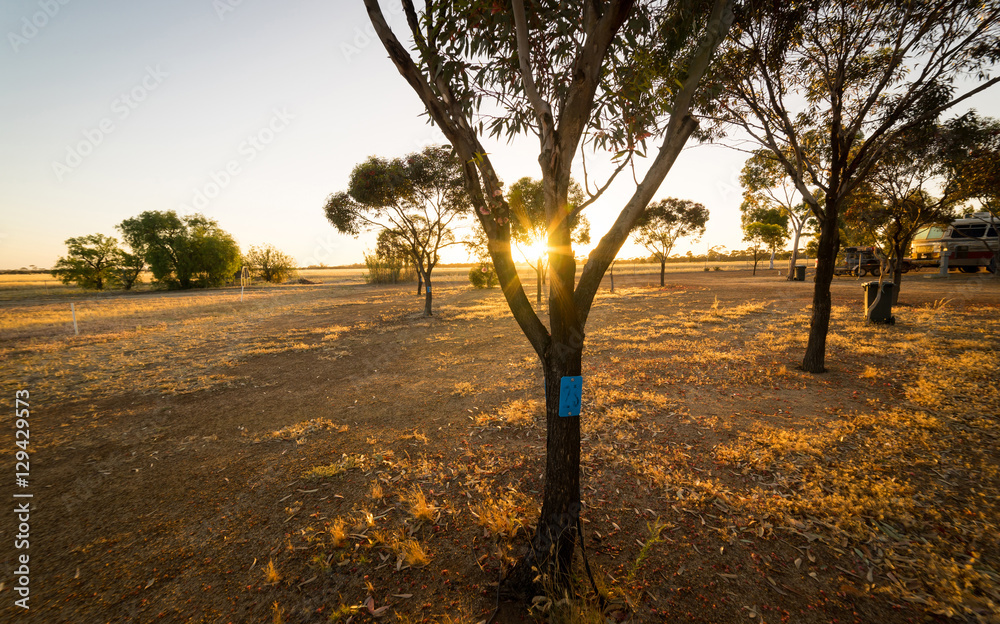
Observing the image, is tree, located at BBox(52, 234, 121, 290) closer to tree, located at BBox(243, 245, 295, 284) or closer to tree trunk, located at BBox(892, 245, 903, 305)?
tree, located at BBox(243, 245, 295, 284)

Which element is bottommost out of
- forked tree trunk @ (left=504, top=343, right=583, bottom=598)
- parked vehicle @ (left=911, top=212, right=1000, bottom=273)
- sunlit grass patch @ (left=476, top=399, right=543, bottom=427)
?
sunlit grass patch @ (left=476, top=399, right=543, bottom=427)

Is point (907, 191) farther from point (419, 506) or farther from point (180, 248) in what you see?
point (180, 248)

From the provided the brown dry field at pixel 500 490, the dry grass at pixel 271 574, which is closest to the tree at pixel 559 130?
the brown dry field at pixel 500 490

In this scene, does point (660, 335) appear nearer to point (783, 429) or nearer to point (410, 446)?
point (783, 429)

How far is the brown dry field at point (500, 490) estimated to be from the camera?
326 centimetres

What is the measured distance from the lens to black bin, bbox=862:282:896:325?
13.3 meters

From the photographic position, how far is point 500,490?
15.9ft

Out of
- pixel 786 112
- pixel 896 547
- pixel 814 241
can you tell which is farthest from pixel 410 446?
pixel 814 241

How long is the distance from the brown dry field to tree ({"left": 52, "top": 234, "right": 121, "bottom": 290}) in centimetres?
5587

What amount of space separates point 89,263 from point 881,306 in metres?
77.7

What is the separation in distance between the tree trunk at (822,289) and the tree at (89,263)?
73.2 meters

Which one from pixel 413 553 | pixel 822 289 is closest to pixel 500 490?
pixel 413 553

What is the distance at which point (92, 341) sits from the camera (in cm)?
1511

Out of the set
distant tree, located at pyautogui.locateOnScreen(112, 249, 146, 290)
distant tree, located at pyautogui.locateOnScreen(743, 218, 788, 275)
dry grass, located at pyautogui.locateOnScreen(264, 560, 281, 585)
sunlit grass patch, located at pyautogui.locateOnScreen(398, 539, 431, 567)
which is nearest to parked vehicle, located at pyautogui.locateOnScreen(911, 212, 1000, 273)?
distant tree, located at pyautogui.locateOnScreen(743, 218, 788, 275)
